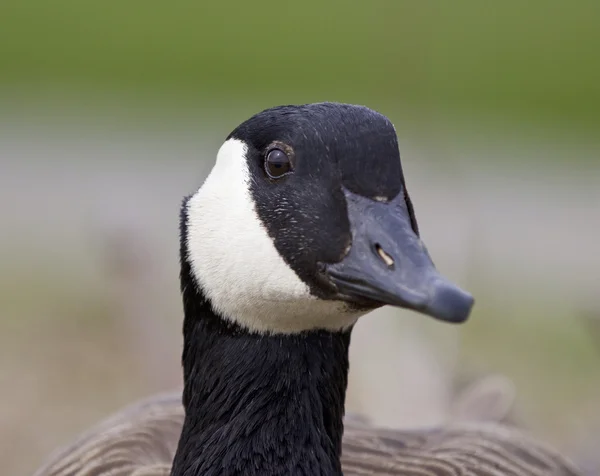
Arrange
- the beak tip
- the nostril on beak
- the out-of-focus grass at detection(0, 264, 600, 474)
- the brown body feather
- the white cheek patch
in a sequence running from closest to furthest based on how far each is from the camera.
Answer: the beak tip → the nostril on beak → the white cheek patch → the brown body feather → the out-of-focus grass at detection(0, 264, 600, 474)

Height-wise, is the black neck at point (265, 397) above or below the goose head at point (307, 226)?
below

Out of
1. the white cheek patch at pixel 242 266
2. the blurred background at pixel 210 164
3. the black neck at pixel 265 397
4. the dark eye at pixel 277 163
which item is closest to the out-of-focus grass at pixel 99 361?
the blurred background at pixel 210 164

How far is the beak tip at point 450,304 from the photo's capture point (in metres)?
1.31

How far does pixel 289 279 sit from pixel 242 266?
106mm

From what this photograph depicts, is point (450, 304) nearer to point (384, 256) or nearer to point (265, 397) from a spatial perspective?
point (384, 256)

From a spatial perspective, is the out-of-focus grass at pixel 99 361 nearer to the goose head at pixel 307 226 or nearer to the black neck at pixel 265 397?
the black neck at pixel 265 397

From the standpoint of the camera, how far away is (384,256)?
1.47m

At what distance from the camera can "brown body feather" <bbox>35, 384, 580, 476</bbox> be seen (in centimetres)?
240

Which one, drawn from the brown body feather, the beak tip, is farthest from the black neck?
the brown body feather

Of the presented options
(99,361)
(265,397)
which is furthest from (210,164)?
(265,397)

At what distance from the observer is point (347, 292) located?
1.53m

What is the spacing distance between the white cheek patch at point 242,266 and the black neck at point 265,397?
5 cm

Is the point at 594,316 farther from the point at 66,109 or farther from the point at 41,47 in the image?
the point at 41,47

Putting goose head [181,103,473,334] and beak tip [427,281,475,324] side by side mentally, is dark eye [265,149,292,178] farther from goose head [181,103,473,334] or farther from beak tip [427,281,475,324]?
beak tip [427,281,475,324]
